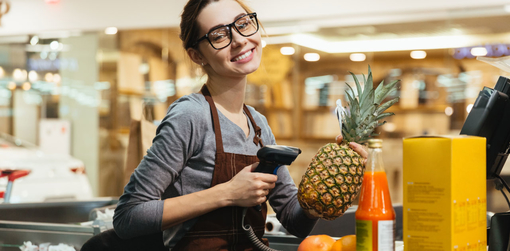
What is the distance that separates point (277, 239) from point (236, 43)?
0.81m

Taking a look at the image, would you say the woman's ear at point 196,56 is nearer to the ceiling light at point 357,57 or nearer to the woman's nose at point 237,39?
the woman's nose at point 237,39

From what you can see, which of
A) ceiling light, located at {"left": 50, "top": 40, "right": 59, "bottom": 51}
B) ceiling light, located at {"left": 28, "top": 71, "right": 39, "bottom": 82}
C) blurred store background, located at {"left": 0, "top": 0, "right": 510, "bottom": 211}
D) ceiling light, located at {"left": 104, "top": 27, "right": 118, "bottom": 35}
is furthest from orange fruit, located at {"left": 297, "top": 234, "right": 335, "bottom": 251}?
ceiling light, located at {"left": 28, "top": 71, "right": 39, "bottom": 82}

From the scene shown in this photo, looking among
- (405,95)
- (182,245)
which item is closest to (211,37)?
(182,245)

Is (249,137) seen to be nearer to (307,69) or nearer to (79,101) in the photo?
(307,69)

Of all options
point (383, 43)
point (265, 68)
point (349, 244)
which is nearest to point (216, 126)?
point (349, 244)

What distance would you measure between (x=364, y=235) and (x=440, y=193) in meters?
0.18

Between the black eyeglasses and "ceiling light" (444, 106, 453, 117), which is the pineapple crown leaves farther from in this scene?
"ceiling light" (444, 106, 453, 117)

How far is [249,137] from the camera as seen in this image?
4.59 feet

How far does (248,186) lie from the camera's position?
3.91 ft

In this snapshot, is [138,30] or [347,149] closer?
[347,149]

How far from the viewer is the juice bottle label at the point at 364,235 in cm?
100

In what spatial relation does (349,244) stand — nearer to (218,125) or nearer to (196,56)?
(218,125)

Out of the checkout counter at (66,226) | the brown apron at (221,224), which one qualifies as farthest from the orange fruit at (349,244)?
the checkout counter at (66,226)

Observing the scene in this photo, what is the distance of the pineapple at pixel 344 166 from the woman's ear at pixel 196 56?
0.48m
